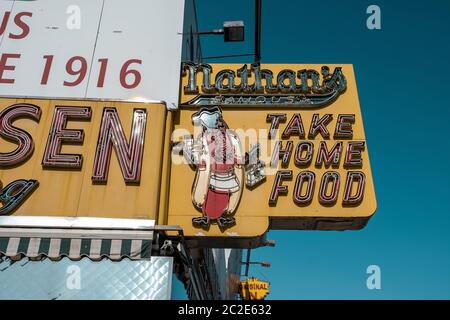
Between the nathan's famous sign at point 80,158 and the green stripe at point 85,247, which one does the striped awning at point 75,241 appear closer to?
the green stripe at point 85,247

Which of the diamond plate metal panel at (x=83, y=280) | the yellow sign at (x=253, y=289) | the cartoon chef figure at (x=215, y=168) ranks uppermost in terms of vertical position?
the cartoon chef figure at (x=215, y=168)

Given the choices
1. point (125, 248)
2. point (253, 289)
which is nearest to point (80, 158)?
point (125, 248)

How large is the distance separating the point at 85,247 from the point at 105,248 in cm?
27

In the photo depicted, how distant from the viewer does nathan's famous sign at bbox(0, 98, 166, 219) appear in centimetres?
688

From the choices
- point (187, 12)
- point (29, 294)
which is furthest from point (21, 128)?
point (187, 12)

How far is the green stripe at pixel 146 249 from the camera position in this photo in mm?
6102

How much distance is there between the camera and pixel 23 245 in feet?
20.3

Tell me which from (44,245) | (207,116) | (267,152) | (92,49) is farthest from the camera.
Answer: (92,49)

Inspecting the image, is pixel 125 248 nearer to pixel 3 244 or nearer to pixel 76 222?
pixel 76 222

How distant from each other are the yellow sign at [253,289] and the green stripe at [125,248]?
19906 mm

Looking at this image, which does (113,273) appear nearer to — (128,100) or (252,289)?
(128,100)

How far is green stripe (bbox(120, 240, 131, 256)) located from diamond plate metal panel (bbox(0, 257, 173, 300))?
0.13m

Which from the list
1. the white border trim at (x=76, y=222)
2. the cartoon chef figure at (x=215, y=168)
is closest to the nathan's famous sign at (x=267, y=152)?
the cartoon chef figure at (x=215, y=168)
